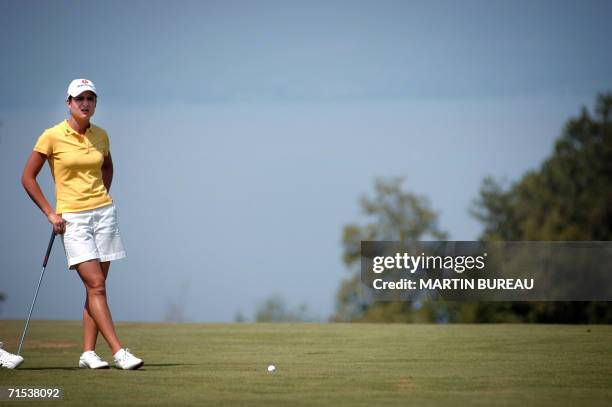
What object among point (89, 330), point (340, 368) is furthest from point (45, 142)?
point (340, 368)

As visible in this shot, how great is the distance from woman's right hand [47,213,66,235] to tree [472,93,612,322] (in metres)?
46.1

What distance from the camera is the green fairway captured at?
8.08m

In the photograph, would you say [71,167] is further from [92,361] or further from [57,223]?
[92,361]

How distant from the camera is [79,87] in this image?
32.8 feet

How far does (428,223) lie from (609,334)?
173 feet

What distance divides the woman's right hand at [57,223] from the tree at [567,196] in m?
46.1

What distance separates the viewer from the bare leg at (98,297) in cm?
1007

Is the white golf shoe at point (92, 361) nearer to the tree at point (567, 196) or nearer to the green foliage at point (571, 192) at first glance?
the tree at point (567, 196)

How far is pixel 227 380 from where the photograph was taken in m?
9.22

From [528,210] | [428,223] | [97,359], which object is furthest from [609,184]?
[97,359]

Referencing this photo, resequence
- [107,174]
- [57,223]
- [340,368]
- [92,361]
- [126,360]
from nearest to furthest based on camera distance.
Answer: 1. [57,223]
2. [126,360]
3. [92,361]
4. [340,368]
5. [107,174]

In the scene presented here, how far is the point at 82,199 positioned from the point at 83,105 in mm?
910

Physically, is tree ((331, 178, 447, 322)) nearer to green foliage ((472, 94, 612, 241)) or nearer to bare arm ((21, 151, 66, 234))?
green foliage ((472, 94, 612, 241))

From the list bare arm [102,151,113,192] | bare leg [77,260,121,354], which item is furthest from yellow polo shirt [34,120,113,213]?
bare leg [77,260,121,354]
